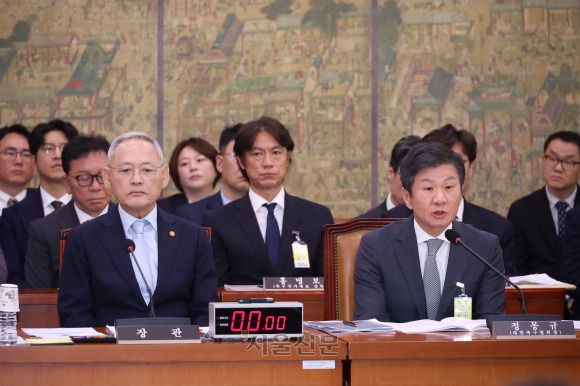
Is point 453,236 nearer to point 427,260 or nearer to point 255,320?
point 427,260

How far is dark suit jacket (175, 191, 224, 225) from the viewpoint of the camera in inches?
227

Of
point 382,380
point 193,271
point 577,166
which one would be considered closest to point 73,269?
point 193,271

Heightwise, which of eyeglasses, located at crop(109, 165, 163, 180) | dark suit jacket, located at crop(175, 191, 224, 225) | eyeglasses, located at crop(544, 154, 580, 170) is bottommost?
dark suit jacket, located at crop(175, 191, 224, 225)

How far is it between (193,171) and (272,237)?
4.95 ft

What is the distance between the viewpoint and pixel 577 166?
6.31 meters

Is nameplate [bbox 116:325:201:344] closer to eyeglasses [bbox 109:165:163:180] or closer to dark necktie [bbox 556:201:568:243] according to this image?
eyeglasses [bbox 109:165:163:180]

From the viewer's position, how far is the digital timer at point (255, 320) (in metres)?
2.85

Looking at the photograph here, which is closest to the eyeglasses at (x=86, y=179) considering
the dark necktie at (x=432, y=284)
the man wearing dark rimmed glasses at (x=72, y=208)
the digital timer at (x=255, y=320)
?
the man wearing dark rimmed glasses at (x=72, y=208)

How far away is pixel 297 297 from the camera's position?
4.47 m

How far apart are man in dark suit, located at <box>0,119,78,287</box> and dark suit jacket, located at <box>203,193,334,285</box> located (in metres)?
0.98

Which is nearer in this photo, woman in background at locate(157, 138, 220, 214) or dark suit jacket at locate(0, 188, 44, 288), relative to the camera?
dark suit jacket at locate(0, 188, 44, 288)

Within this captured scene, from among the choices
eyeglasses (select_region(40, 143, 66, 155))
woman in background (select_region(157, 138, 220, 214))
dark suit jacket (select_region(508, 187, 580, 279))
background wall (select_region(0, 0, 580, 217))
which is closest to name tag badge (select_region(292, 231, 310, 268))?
woman in background (select_region(157, 138, 220, 214))

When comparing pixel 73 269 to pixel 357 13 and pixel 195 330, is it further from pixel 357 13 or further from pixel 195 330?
pixel 357 13

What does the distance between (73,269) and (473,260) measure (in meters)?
1.48
